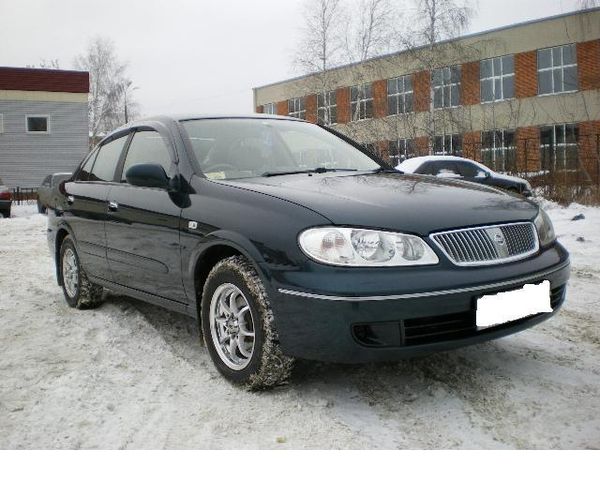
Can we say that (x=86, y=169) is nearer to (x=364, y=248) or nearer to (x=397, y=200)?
(x=397, y=200)

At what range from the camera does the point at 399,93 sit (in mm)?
31656

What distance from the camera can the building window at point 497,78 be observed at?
29297 millimetres

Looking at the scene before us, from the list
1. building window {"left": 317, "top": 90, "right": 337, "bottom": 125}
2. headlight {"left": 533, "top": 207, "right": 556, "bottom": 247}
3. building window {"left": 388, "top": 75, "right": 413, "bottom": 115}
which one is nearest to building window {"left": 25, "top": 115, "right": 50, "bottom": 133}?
building window {"left": 317, "top": 90, "right": 337, "bottom": 125}

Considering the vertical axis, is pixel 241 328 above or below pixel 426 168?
below

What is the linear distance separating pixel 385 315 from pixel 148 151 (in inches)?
88.5

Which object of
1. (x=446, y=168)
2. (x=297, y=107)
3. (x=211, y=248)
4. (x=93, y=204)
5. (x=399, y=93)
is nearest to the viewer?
(x=211, y=248)

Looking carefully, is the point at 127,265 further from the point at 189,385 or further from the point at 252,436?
the point at 252,436

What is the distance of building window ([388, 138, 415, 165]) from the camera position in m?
25.8

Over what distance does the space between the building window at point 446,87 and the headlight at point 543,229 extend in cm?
2444

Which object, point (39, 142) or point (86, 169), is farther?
point (39, 142)

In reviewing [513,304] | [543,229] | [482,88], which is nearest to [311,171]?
[543,229]

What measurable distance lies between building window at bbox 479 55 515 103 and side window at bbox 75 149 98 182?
26.7 metres

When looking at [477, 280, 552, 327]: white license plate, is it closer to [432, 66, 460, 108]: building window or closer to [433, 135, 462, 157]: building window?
[433, 135, 462, 157]: building window
